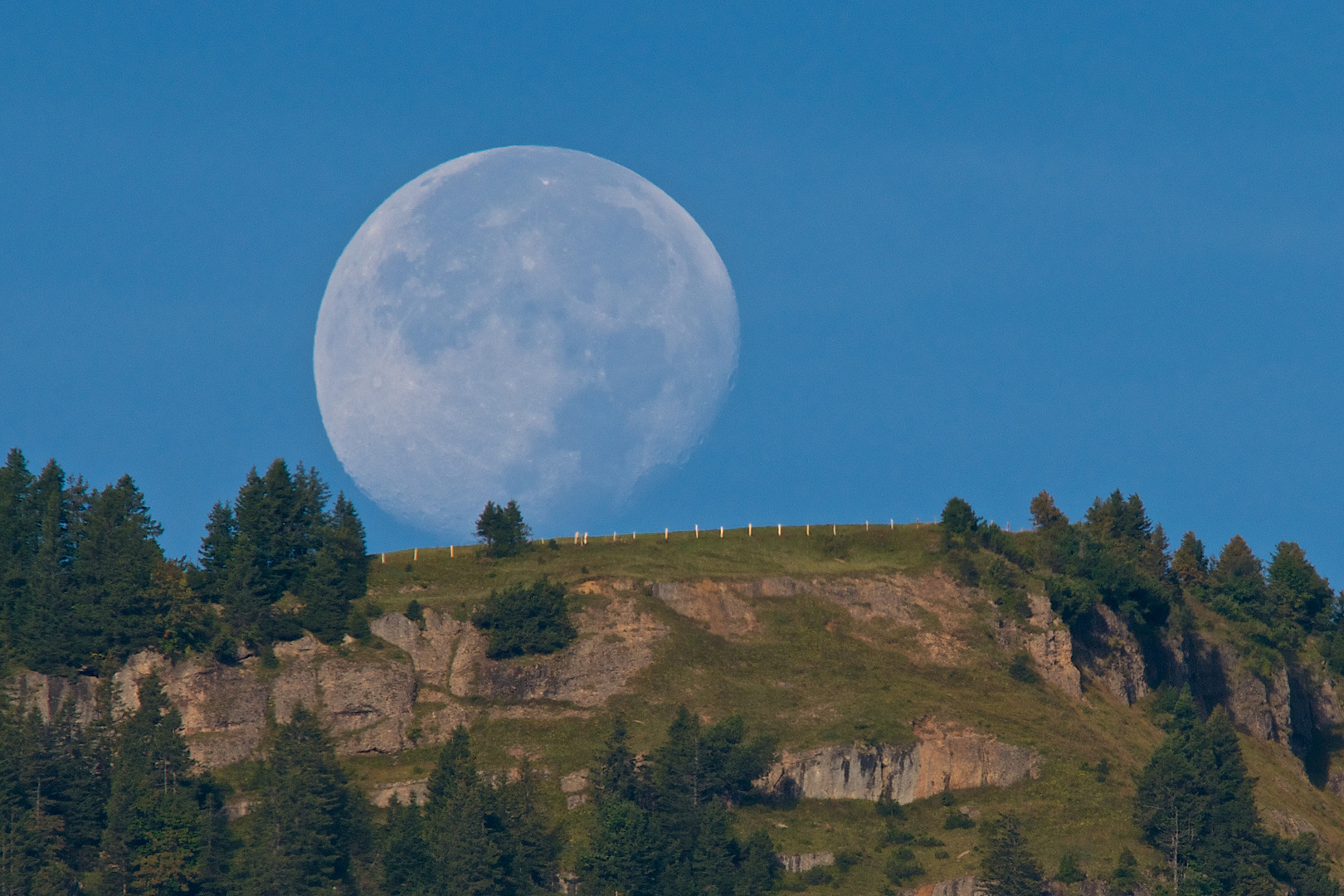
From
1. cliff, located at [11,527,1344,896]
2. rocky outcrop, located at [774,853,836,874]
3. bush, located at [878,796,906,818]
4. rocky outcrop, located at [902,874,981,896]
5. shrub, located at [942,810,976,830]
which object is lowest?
rocky outcrop, located at [902,874,981,896]

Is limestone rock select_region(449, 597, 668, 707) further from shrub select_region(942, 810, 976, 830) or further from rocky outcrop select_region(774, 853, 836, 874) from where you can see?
shrub select_region(942, 810, 976, 830)

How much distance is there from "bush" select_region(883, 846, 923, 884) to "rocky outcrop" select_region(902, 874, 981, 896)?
141 cm

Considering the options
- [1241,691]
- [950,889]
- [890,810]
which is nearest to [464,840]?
[890,810]

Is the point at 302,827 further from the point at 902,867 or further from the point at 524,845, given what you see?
the point at 902,867

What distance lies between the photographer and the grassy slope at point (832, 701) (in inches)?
6147

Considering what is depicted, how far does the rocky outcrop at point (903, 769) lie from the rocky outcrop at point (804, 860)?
8.03m

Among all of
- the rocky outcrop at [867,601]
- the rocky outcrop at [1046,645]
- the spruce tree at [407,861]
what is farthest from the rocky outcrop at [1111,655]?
the spruce tree at [407,861]

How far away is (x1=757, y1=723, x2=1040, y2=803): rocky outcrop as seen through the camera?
160375mm

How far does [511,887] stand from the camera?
149250 millimetres

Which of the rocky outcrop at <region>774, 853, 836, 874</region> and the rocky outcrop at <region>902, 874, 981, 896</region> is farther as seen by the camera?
the rocky outcrop at <region>774, 853, 836, 874</region>

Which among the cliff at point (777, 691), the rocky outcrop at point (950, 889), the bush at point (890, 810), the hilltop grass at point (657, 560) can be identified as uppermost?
the hilltop grass at point (657, 560)

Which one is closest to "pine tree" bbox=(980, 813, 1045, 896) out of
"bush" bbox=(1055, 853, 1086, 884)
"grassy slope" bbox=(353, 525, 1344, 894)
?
"bush" bbox=(1055, 853, 1086, 884)

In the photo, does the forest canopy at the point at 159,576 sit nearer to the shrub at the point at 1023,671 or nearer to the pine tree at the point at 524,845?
the pine tree at the point at 524,845

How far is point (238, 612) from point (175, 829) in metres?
24.6
